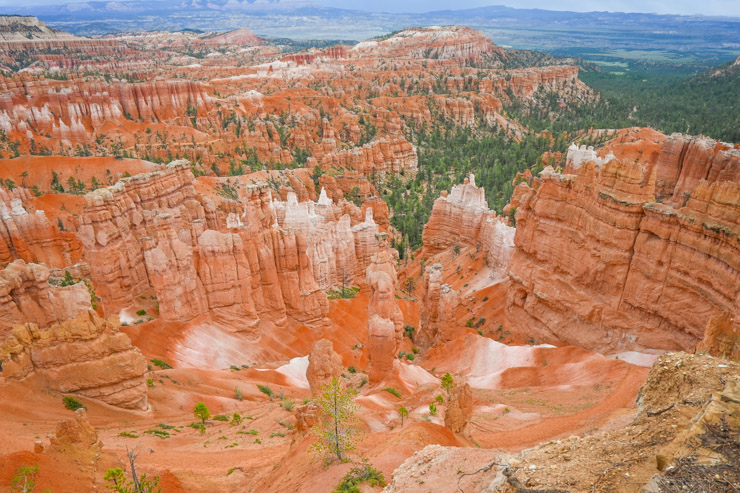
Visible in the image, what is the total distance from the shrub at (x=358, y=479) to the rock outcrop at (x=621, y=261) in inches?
664

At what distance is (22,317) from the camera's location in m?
21.8

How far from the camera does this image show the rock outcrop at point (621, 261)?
20922 millimetres

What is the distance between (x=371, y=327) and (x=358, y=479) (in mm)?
13851

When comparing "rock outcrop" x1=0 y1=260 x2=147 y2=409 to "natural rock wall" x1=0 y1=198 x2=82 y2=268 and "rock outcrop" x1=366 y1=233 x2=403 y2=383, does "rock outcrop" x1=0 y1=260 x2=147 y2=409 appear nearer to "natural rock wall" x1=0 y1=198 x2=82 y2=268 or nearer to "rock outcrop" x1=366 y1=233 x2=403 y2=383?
"rock outcrop" x1=366 y1=233 x2=403 y2=383

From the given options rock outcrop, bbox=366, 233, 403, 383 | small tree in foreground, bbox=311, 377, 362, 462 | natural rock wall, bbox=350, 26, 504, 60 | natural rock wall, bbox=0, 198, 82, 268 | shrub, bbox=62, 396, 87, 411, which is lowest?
natural rock wall, bbox=0, 198, 82, 268

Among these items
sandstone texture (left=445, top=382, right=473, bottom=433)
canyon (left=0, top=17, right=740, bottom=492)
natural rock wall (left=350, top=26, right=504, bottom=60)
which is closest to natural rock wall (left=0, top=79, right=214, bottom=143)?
canyon (left=0, top=17, right=740, bottom=492)

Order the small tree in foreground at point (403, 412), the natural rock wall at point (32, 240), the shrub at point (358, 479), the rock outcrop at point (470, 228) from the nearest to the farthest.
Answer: the shrub at point (358, 479) < the small tree in foreground at point (403, 412) < the rock outcrop at point (470, 228) < the natural rock wall at point (32, 240)

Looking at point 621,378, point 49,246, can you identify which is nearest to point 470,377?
point 621,378

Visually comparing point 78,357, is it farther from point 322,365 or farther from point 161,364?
point 322,365

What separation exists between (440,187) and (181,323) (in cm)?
5842

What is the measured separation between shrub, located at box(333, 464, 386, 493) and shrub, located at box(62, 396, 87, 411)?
13024 mm

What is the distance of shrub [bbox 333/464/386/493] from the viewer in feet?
38.0

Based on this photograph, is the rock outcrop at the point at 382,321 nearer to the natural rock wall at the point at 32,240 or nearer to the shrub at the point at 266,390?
the shrub at the point at 266,390

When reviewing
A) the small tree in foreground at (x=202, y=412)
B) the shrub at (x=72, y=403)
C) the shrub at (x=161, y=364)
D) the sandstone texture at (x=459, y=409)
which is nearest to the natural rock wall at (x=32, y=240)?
the shrub at (x=161, y=364)
